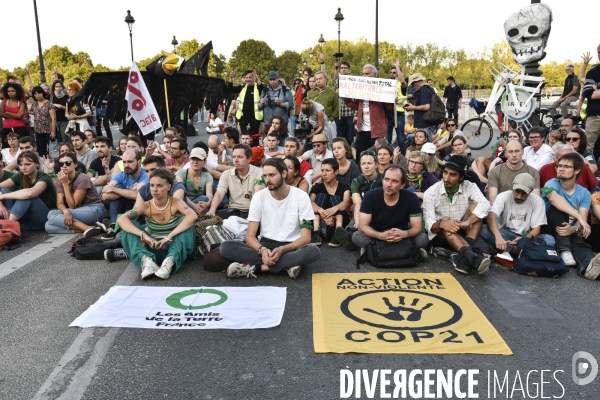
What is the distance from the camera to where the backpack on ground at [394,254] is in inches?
225

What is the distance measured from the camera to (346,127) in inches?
466

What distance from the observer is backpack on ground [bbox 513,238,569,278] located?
5.38 meters

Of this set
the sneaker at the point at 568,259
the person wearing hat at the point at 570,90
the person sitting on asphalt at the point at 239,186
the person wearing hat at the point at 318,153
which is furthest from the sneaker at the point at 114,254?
the person wearing hat at the point at 570,90

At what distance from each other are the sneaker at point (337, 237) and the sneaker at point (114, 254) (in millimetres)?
2424

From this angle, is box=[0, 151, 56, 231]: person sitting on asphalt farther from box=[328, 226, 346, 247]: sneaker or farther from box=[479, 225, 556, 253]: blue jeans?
box=[479, 225, 556, 253]: blue jeans

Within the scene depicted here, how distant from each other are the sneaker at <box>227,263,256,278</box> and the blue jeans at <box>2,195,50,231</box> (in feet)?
11.6

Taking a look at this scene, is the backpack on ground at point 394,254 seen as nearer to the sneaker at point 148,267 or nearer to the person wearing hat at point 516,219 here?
the person wearing hat at point 516,219

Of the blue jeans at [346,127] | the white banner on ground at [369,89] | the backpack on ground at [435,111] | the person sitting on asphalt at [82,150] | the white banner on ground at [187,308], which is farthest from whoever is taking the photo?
the blue jeans at [346,127]

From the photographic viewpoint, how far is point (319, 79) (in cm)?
1140

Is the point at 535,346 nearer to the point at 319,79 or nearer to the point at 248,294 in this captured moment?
the point at 248,294

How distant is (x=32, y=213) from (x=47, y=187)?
1.33ft

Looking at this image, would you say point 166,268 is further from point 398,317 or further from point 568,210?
point 568,210

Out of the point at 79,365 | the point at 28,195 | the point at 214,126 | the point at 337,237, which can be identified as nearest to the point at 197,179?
the point at 28,195

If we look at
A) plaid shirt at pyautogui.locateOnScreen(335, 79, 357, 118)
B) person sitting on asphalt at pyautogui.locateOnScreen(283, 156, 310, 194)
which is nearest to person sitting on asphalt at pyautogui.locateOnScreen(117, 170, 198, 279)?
person sitting on asphalt at pyautogui.locateOnScreen(283, 156, 310, 194)
